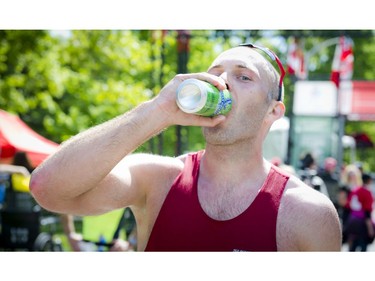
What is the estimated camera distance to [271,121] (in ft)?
6.77

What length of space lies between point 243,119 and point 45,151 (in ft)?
18.5

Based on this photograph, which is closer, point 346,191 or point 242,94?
point 242,94

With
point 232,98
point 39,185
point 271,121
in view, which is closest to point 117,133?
point 39,185

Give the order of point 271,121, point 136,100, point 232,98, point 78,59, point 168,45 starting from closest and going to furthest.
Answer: point 232,98
point 271,121
point 168,45
point 136,100
point 78,59

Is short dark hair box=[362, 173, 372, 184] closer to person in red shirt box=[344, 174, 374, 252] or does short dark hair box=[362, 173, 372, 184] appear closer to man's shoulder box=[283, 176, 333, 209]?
person in red shirt box=[344, 174, 374, 252]

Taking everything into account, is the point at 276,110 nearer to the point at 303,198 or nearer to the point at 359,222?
the point at 303,198

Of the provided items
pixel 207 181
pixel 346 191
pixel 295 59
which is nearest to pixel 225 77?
pixel 207 181

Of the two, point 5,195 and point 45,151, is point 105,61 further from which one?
point 5,195

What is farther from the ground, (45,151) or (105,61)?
(105,61)

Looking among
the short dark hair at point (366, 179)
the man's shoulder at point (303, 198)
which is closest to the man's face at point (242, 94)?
the man's shoulder at point (303, 198)

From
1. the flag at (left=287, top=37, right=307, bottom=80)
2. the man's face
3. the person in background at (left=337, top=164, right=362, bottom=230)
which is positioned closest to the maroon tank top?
the man's face

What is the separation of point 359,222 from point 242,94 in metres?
5.20

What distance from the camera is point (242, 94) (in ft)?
6.23

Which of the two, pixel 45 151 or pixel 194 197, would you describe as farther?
pixel 45 151
